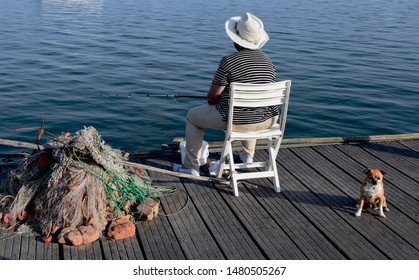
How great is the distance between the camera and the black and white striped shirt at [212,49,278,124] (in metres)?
5.38

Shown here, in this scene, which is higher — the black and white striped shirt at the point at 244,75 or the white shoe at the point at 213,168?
the black and white striped shirt at the point at 244,75

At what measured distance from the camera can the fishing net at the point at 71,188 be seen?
182 inches

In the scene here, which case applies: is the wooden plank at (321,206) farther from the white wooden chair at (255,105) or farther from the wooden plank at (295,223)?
the white wooden chair at (255,105)

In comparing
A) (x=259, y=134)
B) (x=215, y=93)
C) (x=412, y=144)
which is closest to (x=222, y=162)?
(x=259, y=134)

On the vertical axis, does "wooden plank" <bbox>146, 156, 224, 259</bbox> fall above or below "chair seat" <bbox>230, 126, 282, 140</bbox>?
below

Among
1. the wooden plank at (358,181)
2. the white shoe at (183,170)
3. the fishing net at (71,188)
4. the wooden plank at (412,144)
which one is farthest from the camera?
the wooden plank at (412,144)

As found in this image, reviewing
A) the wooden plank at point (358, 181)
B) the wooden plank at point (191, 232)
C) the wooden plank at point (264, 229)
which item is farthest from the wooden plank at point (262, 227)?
the wooden plank at point (358, 181)

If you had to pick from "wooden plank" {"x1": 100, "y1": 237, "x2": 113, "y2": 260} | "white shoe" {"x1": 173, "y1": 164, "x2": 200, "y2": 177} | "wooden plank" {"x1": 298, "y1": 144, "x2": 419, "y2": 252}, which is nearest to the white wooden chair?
"white shoe" {"x1": 173, "y1": 164, "x2": 200, "y2": 177}

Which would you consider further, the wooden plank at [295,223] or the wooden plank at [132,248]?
the wooden plank at [295,223]

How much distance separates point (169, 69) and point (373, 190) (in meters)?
11.3

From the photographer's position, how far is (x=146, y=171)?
6105mm

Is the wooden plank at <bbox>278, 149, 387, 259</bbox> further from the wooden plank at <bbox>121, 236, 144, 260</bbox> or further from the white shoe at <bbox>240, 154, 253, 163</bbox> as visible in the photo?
the wooden plank at <bbox>121, 236, 144, 260</bbox>

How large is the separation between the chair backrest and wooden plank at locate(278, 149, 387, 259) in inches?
38.0

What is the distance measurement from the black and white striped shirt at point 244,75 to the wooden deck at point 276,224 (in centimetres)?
78
